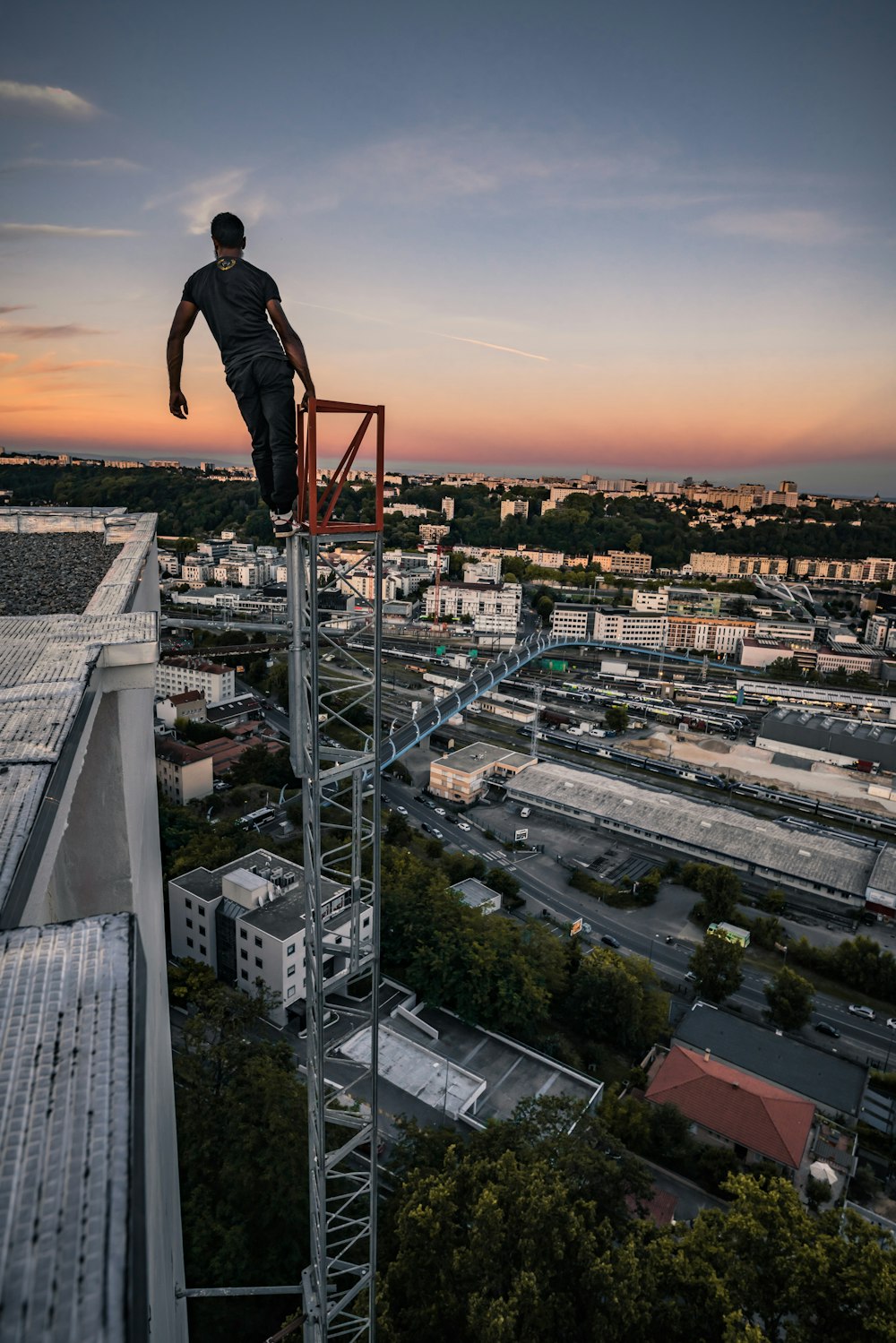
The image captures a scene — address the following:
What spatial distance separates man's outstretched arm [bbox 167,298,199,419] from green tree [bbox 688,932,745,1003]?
7753 mm

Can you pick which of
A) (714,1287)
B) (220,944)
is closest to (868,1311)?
(714,1287)

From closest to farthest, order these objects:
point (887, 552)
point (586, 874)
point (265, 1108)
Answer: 1. point (265, 1108)
2. point (586, 874)
3. point (887, 552)

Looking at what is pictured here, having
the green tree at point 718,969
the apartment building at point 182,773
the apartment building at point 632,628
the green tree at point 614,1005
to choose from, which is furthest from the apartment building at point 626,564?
the green tree at point 614,1005

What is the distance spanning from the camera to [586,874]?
1039 centimetres

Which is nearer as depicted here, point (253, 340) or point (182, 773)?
point (253, 340)

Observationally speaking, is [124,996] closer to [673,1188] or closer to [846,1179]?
[673,1188]

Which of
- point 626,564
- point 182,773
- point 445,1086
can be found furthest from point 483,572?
point 445,1086

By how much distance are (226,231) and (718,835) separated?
1116 centimetres

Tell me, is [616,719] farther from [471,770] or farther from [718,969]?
[718,969]

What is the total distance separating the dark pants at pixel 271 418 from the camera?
169cm

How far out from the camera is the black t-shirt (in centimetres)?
167

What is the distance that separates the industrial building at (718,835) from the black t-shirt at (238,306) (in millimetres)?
10690

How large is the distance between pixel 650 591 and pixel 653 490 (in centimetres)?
4104

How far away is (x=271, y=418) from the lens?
1.71 m
